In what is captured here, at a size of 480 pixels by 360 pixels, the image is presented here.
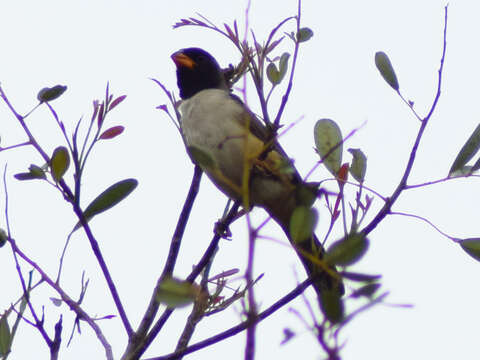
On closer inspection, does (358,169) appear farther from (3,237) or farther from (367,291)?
(367,291)

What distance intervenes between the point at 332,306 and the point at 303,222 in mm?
328

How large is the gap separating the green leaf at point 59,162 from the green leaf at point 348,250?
4.40 feet

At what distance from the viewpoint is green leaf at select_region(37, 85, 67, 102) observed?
2.78 meters

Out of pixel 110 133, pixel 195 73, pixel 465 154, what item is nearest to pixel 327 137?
pixel 465 154

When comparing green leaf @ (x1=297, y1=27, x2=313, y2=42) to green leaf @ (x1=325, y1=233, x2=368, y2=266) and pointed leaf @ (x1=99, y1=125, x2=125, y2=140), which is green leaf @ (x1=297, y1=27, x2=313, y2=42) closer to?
pointed leaf @ (x1=99, y1=125, x2=125, y2=140)

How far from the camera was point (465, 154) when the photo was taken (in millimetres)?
2678

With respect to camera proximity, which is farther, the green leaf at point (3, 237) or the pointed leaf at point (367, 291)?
the green leaf at point (3, 237)

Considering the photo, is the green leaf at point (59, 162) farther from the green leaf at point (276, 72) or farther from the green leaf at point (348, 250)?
the green leaf at point (348, 250)

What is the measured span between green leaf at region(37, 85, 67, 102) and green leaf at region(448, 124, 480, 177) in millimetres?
1343

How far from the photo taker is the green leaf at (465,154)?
8.74 ft

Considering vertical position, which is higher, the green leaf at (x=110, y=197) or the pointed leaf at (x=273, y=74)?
the pointed leaf at (x=273, y=74)

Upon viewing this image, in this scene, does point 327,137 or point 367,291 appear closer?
point 367,291

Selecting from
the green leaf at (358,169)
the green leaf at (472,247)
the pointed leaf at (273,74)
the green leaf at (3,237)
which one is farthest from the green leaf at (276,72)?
the green leaf at (3,237)

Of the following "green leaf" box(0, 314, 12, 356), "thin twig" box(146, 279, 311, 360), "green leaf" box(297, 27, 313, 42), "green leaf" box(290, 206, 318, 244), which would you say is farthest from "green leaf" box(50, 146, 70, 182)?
"green leaf" box(290, 206, 318, 244)
